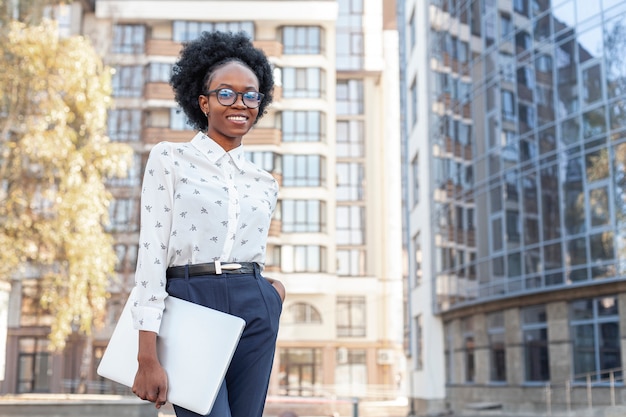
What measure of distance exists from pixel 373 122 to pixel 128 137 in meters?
18.2

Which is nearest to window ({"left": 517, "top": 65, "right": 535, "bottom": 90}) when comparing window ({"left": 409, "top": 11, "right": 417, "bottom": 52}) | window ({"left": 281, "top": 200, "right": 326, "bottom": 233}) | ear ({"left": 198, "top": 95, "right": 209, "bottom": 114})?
window ({"left": 409, "top": 11, "right": 417, "bottom": 52})

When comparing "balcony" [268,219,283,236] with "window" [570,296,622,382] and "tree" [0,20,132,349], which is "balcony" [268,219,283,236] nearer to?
A: "tree" [0,20,132,349]

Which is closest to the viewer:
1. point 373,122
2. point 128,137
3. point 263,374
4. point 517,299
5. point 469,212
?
point 263,374

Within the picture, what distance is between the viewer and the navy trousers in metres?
2.94

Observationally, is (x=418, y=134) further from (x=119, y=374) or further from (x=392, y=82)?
(x=119, y=374)

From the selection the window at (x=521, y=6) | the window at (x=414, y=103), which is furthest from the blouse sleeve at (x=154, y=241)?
the window at (x=414, y=103)

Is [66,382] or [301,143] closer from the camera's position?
[66,382]

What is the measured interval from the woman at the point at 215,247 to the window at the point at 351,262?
53.3 meters

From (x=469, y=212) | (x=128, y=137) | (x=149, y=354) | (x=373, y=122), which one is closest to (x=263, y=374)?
(x=149, y=354)

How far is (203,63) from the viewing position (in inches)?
129

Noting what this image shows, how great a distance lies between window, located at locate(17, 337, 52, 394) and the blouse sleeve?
161ft

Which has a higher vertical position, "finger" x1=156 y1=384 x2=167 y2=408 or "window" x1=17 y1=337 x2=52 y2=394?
"window" x1=17 y1=337 x2=52 y2=394

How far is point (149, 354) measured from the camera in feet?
9.11

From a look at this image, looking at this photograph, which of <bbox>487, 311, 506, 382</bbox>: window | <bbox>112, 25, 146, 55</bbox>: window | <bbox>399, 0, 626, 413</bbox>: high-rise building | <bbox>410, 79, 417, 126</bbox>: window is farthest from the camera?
<bbox>112, 25, 146, 55</bbox>: window
